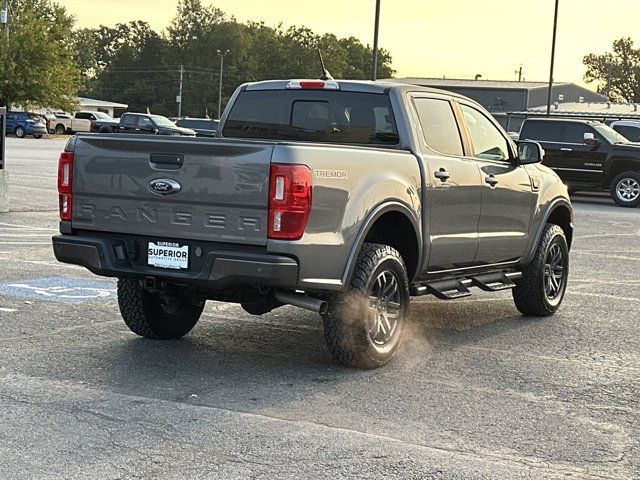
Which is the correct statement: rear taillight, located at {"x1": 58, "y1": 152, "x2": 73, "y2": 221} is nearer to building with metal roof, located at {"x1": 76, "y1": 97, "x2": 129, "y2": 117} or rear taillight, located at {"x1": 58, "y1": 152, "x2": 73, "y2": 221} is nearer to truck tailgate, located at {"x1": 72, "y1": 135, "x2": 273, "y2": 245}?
truck tailgate, located at {"x1": 72, "y1": 135, "x2": 273, "y2": 245}

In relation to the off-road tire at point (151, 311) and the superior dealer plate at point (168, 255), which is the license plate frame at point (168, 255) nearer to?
the superior dealer plate at point (168, 255)

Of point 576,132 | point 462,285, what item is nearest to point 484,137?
point 462,285

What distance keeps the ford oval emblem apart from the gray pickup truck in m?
0.01

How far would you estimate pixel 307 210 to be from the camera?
20.9 ft

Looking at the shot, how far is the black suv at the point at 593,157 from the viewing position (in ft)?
80.8

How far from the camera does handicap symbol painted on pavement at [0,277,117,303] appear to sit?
9.27 metres

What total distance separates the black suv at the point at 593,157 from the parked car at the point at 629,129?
16.5 ft

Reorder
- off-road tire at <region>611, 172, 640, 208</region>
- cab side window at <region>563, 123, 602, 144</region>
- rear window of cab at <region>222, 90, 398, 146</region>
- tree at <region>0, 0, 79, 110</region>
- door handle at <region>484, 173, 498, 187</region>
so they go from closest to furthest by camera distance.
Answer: rear window of cab at <region>222, 90, 398, 146</region>
door handle at <region>484, 173, 498, 187</region>
off-road tire at <region>611, 172, 640, 208</region>
cab side window at <region>563, 123, 602, 144</region>
tree at <region>0, 0, 79, 110</region>

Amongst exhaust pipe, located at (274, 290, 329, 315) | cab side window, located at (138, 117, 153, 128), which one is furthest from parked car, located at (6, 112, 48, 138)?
exhaust pipe, located at (274, 290, 329, 315)

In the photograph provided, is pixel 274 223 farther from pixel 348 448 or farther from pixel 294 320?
pixel 294 320

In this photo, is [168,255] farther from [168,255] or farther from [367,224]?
[367,224]

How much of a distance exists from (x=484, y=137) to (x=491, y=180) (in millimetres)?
466

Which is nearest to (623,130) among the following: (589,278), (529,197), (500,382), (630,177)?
(630,177)

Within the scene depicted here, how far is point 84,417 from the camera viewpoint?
562 centimetres
